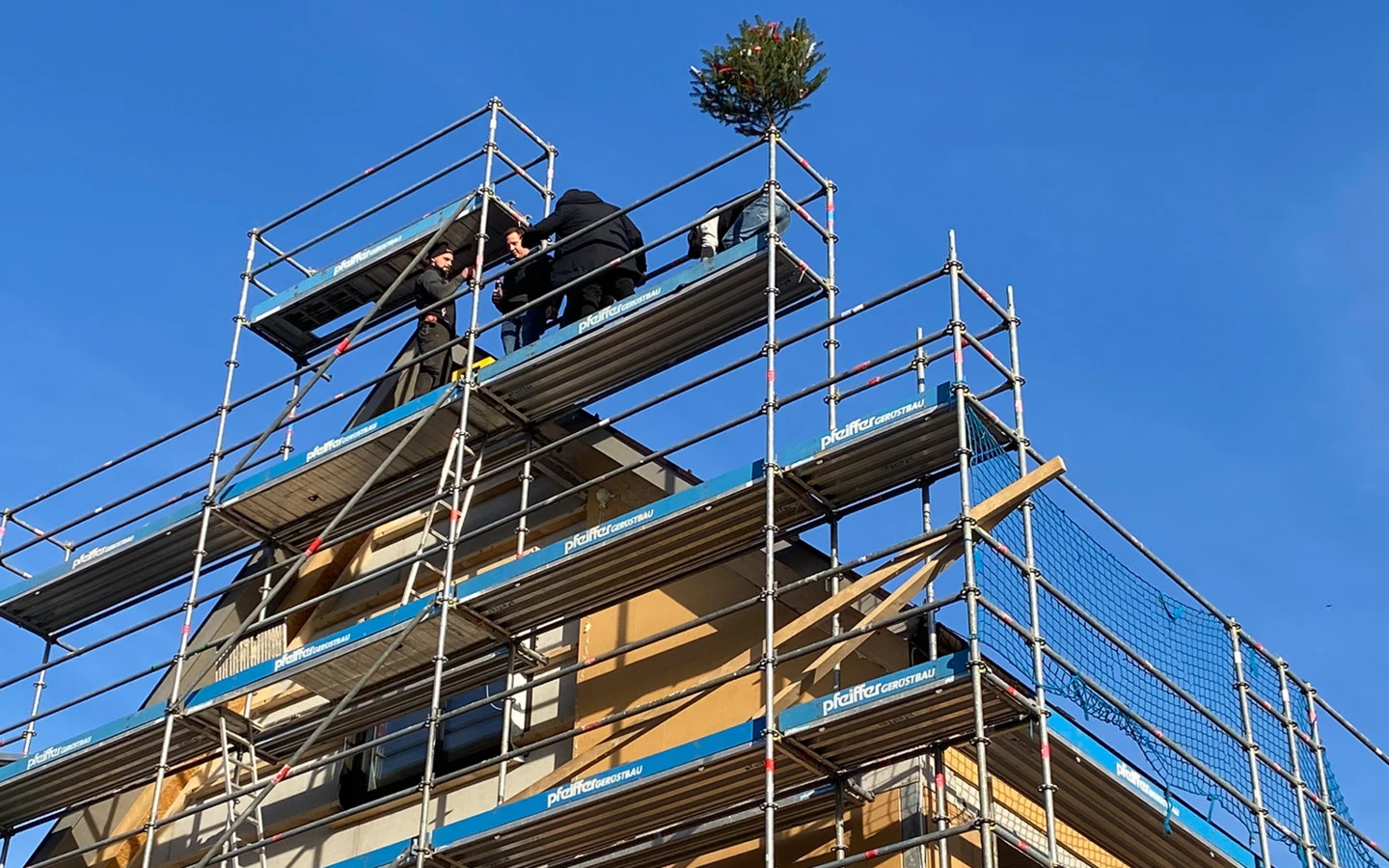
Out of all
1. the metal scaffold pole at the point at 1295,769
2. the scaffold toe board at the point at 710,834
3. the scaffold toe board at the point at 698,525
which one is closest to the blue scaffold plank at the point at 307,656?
the scaffold toe board at the point at 698,525

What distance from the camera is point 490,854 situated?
48.4ft

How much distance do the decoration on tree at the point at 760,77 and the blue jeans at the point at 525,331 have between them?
226 centimetres

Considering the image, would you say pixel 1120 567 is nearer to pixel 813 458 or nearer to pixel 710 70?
pixel 813 458

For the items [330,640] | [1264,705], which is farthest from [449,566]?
[1264,705]

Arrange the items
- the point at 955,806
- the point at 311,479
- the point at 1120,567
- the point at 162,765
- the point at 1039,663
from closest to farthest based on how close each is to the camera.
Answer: the point at 1039,663, the point at 955,806, the point at 1120,567, the point at 162,765, the point at 311,479

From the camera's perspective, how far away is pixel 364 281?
2075 cm

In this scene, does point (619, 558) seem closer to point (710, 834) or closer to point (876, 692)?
point (710, 834)

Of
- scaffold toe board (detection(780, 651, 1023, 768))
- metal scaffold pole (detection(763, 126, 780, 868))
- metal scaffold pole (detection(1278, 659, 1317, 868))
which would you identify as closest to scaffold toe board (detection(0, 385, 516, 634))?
metal scaffold pole (detection(763, 126, 780, 868))

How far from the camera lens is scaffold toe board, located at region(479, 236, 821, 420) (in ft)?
53.8

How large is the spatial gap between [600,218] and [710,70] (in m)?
1.50

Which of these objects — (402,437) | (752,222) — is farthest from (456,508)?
(752,222)

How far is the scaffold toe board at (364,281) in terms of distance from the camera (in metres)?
19.9

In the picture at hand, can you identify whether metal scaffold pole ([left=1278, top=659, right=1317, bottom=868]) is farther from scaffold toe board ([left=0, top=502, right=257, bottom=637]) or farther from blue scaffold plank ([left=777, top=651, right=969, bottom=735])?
scaffold toe board ([left=0, top=502, right=257, bottom=637])

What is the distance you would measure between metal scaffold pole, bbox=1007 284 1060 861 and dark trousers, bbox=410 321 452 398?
5817 mm
